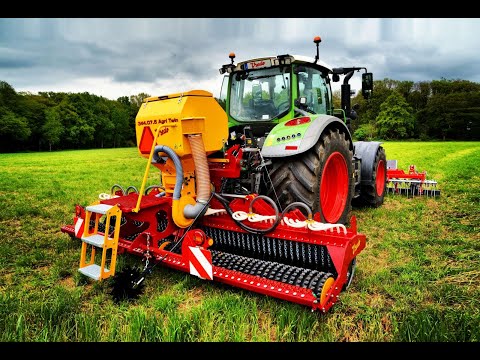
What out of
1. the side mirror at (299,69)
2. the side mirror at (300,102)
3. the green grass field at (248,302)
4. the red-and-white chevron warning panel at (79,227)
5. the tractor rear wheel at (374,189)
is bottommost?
the green grass field at (248,302)

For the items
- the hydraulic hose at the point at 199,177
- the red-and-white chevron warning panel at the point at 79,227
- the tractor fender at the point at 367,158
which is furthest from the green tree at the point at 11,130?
the hydraulic hose at the point at 199,177

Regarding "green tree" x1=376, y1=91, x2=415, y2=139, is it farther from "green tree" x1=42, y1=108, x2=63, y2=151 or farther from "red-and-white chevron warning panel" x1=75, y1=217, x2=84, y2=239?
"red-and-white chevron warning panel" x1=75, y1=217, x2=84, y2=239

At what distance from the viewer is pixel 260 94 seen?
5.43 meters

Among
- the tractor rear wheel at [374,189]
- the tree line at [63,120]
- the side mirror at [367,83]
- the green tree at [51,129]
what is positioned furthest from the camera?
the green tree at [51,129]

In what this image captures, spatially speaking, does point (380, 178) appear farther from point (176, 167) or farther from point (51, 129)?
point (51, 129)

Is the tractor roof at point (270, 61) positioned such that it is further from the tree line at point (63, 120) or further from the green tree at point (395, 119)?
the green tree at point (395, 119)

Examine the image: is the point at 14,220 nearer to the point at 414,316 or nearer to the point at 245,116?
the point at 245,116

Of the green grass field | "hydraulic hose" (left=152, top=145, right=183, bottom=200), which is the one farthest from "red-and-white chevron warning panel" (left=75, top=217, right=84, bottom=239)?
"hydraulic hose" (left=152, top=145, right=183, bottom=200)

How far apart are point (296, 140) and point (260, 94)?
1578 millimetres

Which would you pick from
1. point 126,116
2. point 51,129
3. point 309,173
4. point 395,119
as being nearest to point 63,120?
point 51,129

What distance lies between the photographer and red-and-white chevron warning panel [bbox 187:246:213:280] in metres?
3.29

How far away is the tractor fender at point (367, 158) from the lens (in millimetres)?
7043

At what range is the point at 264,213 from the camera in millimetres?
3842

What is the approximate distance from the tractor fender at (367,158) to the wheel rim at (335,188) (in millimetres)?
2072
